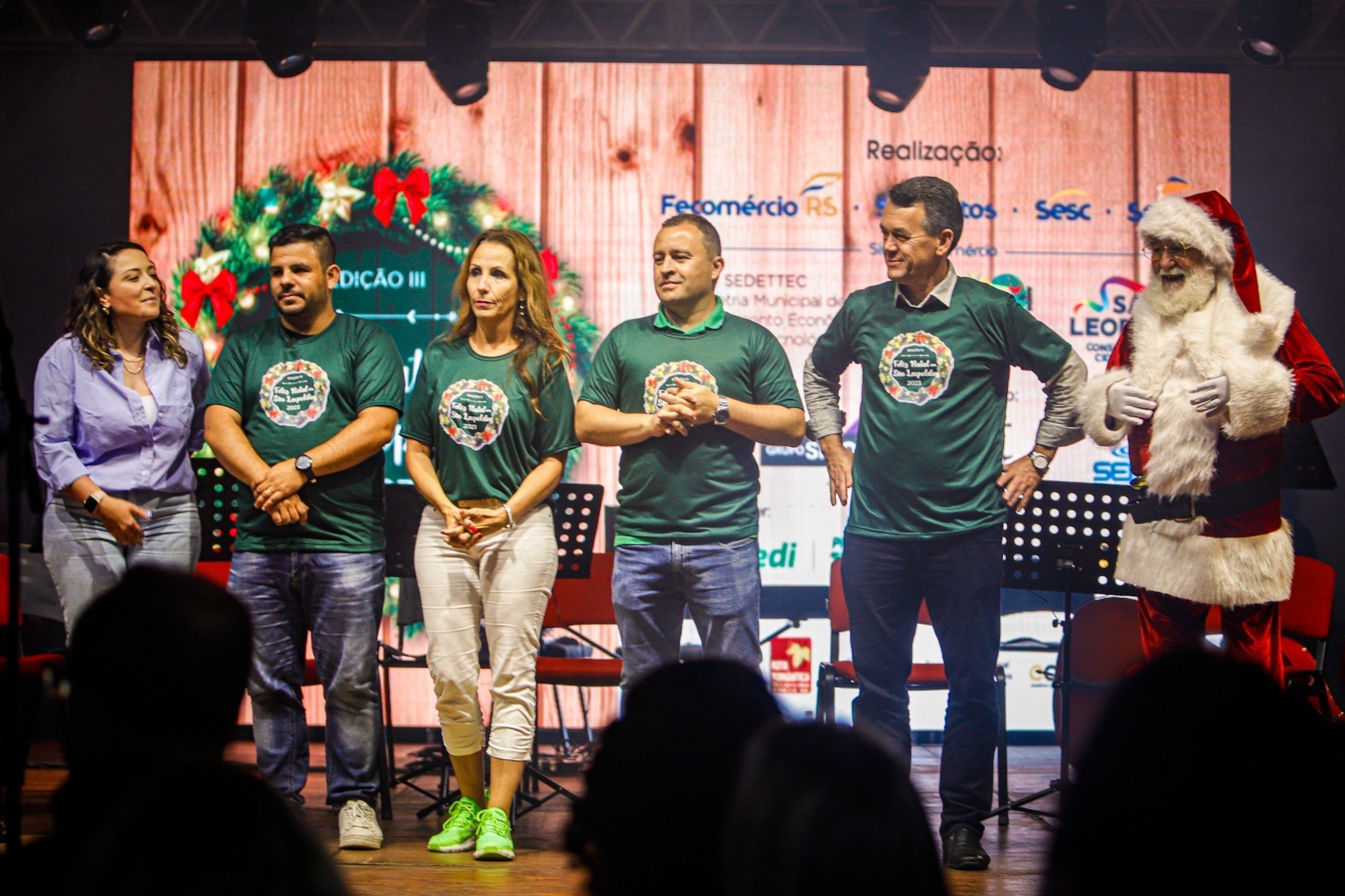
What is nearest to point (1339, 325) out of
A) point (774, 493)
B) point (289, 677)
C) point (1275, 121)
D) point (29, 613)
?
point (1275, 121)

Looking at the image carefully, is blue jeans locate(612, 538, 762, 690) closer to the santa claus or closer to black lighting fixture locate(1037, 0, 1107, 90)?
the santa claus

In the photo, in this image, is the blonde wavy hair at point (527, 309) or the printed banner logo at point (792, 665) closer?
the blonde wavy hair at point (527, 309)

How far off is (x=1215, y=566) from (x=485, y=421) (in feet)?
7.38

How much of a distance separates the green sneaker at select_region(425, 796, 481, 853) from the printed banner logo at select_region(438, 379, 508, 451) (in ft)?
3.76

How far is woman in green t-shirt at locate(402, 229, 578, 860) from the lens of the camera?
365cm

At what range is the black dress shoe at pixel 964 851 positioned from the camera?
11.5 feet

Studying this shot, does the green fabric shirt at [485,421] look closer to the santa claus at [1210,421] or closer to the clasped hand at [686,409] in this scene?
the clasped hand at [686,409]

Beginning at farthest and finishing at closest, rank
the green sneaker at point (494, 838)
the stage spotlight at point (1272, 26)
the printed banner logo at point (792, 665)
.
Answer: the printed banner logo at point (792, 665)
the stage spotlight at point (1272, 26)
the green sneaker at point (494, 838)

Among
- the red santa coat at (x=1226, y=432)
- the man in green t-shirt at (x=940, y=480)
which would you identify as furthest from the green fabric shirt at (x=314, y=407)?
the red santa coat at (x=1226, y=432)

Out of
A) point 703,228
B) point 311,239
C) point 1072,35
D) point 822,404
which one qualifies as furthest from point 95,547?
point 1072,35

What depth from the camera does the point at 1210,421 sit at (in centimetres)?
354

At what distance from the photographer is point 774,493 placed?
5.96 meters

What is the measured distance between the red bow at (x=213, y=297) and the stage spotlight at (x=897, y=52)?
3433 mm

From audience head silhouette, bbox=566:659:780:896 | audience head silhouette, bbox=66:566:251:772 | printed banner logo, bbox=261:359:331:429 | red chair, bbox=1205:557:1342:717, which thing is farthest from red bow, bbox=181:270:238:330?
audience head silhouette, bbox=566:659:780:896
